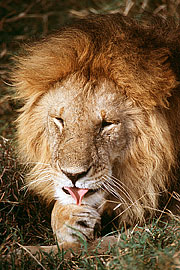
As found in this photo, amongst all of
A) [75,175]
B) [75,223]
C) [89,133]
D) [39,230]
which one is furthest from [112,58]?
[39,230]

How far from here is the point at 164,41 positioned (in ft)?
9.64

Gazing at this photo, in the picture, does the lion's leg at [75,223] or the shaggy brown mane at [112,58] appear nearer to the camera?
the lion's leg at [75,223]

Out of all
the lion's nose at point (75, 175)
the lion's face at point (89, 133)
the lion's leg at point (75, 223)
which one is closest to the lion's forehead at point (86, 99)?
the lion's face at point (89, 133)

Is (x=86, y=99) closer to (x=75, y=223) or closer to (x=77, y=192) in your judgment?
(x=77, y=192)

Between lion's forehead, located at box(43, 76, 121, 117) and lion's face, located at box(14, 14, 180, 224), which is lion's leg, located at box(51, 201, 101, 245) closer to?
lion's face, located at box(14, 14, 180, 224)

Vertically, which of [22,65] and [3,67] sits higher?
[22,65]

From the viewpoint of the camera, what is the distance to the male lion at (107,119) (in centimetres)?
267

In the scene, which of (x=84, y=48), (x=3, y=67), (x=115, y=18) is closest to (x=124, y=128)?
(x=84, y=48)

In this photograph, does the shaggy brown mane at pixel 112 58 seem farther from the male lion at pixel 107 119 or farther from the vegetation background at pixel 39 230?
the vegetation background at pixel 39 230

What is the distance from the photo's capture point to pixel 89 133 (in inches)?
105

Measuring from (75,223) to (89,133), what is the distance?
1.93 ft

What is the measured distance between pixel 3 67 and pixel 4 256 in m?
3.42

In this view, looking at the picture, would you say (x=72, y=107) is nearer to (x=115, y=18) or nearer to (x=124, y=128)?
(x=124, y=128)

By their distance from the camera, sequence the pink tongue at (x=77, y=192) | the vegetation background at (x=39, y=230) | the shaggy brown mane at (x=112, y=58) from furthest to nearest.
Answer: the shaggy brown mane at (x=112, y=58)
the pink tongue at (x=77, y=192)
the vegetation background at (x=39, y=230)
